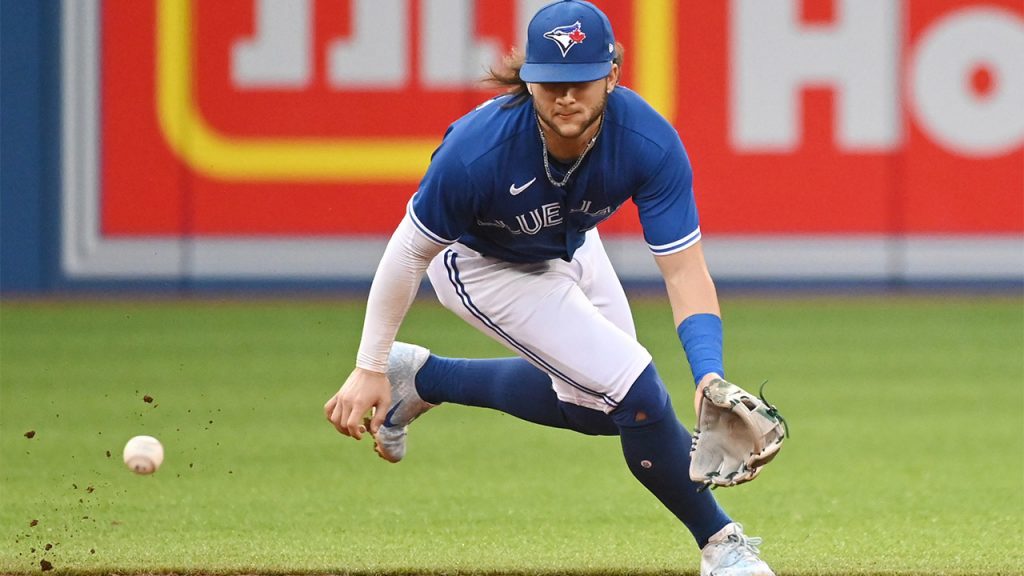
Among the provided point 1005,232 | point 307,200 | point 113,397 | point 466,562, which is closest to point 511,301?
point 466,562

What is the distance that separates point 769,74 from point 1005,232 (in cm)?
251

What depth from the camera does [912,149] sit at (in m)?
13.5

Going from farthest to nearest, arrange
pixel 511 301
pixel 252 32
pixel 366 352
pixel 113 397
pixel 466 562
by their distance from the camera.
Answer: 1. pixel 252 32
2. pixel 113 397
3. pixel 466 562
4. pixel 511 301
5. pixel 366 352

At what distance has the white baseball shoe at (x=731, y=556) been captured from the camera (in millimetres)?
4434

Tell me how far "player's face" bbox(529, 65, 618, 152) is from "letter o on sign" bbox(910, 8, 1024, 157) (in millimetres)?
10020

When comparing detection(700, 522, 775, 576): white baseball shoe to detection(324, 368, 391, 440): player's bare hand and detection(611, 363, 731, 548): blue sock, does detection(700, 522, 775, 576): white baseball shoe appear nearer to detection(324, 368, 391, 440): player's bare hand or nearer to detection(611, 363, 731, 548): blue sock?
detection(611, 363, 731, 548): blue sock

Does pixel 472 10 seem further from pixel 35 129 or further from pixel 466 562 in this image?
pixel 466 562

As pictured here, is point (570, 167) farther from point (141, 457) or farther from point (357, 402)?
point (141, 457)

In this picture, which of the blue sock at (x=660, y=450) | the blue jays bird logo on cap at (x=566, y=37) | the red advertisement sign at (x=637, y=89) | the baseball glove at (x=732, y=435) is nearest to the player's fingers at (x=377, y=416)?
the blue sock at (x=660, y=450)

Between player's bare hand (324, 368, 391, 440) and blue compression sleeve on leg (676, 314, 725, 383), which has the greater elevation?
blue compression sleeve on leg (676, 314, 725, 383)

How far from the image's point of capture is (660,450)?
175 inches

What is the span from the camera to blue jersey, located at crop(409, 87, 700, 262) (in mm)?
4188

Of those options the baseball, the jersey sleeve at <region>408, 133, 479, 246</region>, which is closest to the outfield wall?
the baseball

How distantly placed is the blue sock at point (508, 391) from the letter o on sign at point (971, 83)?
30.4 feet
